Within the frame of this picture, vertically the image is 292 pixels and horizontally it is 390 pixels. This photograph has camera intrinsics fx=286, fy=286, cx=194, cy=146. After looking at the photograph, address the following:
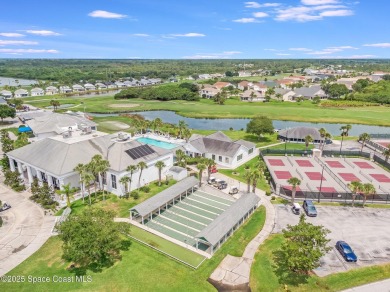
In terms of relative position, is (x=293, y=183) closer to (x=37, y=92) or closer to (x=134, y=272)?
(x=134, y=272)

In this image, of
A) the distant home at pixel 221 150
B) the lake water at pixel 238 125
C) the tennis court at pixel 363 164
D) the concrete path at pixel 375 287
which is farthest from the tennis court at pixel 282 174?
the lake water at pixel 238 125

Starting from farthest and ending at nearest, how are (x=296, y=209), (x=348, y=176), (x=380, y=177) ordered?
(x=348, y=176) → (x=380, y=177) → (x=296, y=209)

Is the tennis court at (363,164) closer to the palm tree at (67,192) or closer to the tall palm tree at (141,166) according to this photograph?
the tall palm tree at (141,166)

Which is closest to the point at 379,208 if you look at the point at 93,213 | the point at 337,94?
the point at 93,213

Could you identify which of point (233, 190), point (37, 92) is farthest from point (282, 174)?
point (37, 92)

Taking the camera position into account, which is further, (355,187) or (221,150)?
(221,150)

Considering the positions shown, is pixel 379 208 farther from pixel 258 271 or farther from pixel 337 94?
pixel 337 94
